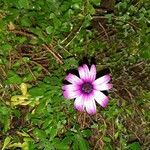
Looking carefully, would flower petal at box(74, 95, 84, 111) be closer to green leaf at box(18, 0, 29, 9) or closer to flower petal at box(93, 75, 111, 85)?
flower petal at box(93, 75, 111, 85)

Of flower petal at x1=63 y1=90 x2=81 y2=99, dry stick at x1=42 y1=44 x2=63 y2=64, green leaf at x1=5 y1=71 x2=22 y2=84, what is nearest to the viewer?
flower petal at x1=63 y1=90 x2=81 y2=99

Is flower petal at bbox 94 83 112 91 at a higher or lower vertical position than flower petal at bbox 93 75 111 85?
lower

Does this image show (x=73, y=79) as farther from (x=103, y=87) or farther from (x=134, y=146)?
(x=134, y=146)

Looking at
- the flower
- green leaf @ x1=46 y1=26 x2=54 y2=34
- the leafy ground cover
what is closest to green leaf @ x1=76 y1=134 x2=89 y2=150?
the leafy ground cover

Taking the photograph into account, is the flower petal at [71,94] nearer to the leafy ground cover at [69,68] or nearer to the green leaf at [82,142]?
the leafy ground cover at [69,68]

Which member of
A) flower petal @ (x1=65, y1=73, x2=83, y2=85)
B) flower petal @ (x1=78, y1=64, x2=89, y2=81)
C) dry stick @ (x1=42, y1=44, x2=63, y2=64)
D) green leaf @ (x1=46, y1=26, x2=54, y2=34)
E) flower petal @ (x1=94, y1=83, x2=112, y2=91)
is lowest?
flower petal @ (x1=94, y1=83, x2=112, y2=91)

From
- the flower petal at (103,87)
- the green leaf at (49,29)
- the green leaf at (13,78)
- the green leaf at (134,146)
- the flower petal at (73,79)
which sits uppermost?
the green leaf at (49,29)

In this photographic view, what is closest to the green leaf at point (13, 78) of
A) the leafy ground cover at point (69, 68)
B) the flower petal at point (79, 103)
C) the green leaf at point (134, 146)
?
the leafy ground cover at point (69, 68)
